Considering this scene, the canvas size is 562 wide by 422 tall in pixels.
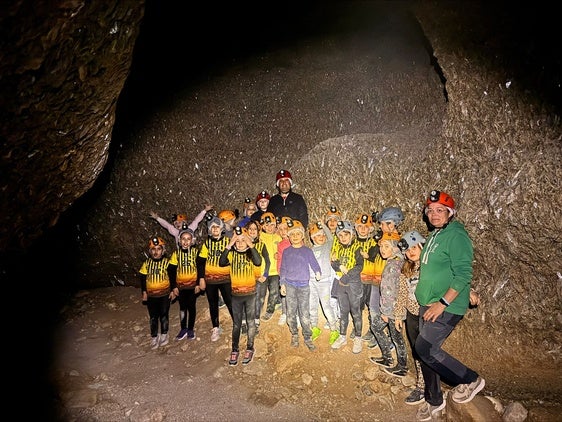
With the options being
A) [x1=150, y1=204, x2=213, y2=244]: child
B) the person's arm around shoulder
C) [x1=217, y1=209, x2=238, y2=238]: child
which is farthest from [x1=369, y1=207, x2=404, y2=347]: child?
the person's arm around shoulder

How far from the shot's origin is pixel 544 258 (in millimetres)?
4684

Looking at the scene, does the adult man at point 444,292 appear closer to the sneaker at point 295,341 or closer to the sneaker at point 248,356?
the sneaker at point 295,341

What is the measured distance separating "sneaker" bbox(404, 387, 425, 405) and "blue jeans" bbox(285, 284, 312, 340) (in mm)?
1735

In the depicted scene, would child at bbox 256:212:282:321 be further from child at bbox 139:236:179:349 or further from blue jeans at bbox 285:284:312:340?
child at bbox 139:236:179:349

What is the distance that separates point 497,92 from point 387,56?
5169 mm

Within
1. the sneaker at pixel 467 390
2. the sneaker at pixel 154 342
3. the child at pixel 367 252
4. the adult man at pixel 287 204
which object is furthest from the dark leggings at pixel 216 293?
the sneaker at pixel 467 390

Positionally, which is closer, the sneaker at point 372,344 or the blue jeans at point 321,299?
the sneaker at point 372,344

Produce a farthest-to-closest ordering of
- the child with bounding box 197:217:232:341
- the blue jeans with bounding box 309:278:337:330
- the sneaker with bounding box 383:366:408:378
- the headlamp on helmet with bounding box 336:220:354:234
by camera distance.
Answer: the child with bounding box 197:217:232:341 → the blue jeans with bounding box 309:278:337:330 → the headlamp on helmet with bounding box 336:220:354:234 → the sneaker with bounding box 383:366:408:378

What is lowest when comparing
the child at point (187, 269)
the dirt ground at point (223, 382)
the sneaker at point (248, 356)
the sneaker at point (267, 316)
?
the dirt ground at point (223, 382)

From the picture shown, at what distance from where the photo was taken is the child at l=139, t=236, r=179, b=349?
636 centimetres

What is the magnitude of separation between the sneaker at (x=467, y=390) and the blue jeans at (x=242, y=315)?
9.89 feet

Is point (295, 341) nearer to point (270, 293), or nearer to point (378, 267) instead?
point (270, 293)

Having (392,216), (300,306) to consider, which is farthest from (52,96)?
(392,216)

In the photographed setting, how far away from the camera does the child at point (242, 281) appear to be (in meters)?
5.76
